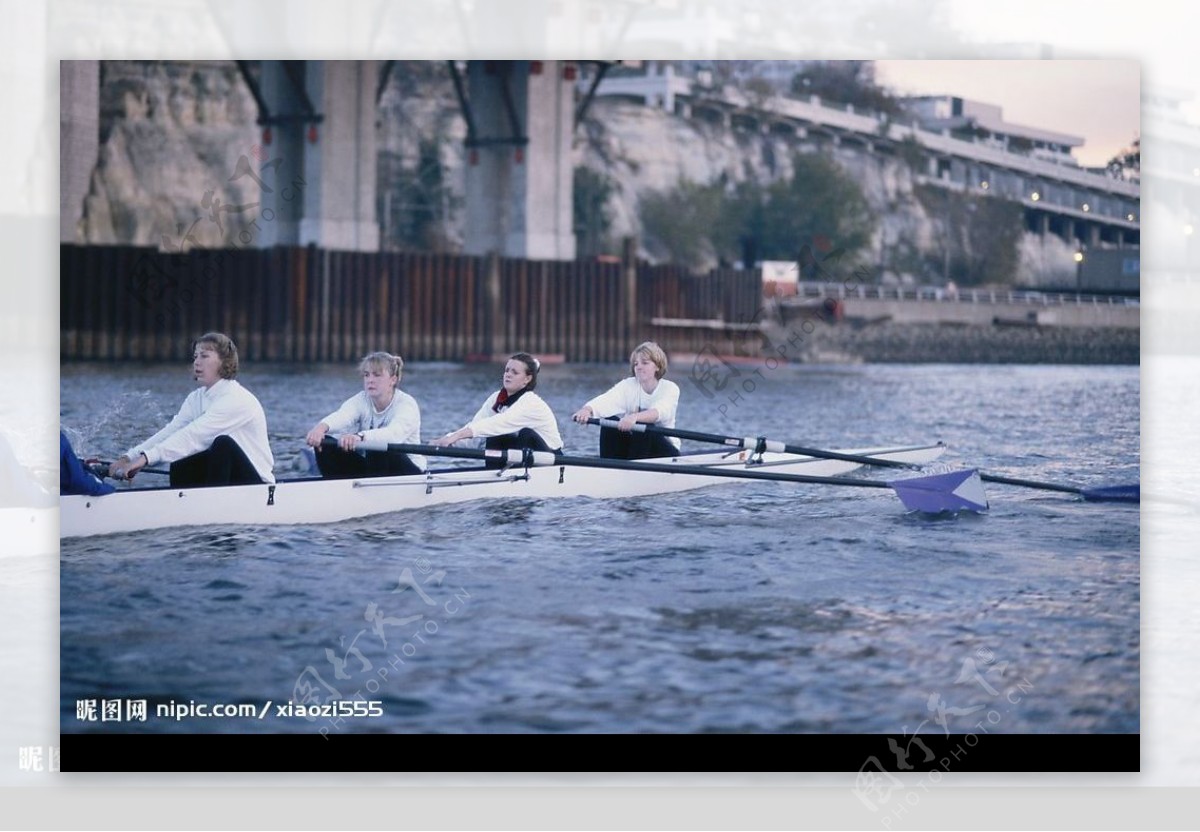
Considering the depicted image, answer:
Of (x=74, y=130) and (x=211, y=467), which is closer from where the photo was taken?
(x=74, y=130)

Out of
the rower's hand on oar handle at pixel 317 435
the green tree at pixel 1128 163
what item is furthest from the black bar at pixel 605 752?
the rower's hand on oar handle at pixel 317 435

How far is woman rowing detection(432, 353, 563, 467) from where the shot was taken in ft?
29.3

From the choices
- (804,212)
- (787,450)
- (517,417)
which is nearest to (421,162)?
(804,212)

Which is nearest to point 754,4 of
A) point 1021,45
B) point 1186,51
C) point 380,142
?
point 1021,45

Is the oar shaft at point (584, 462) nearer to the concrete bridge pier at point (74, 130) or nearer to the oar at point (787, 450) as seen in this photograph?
the oar at point (787, 450)

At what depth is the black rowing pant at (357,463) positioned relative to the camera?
339 inches

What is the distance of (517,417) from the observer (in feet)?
29.4

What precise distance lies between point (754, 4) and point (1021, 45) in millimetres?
1057

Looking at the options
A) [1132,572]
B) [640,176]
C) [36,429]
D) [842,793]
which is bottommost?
[842,793]

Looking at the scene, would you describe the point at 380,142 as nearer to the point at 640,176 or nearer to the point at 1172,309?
the point at 640,176

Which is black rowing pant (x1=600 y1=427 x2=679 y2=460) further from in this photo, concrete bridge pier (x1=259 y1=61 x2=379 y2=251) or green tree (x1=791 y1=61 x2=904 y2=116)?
concrete bridge pier (x1=259 y1=61 x2=379 y2=251)

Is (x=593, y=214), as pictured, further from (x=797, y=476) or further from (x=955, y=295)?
(x=797, y=476)

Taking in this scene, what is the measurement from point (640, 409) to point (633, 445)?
0.23 meters

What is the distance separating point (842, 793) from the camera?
5.65 metres
